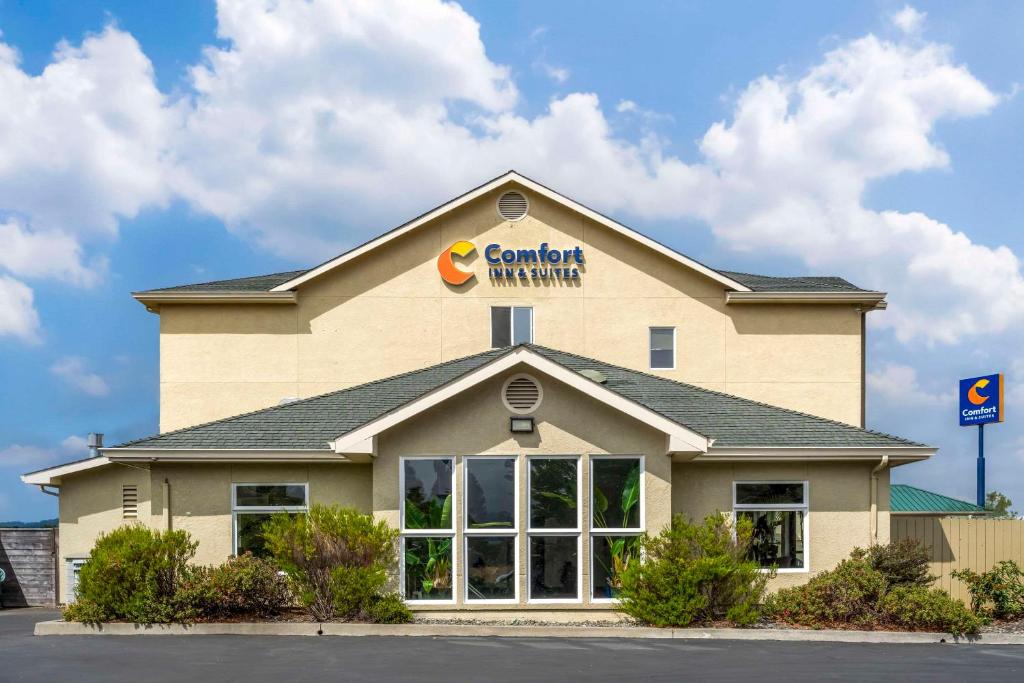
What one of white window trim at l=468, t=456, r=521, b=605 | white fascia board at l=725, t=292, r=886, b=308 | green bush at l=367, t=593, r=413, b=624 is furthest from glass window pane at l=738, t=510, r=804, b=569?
white fascia board at l=725, t=292, r=886, b=308

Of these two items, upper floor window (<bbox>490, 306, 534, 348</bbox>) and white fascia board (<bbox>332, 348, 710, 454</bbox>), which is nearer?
white fascia board (<bbox>332, 348, 710, 454</bbox>)

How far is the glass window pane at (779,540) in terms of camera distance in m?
19.6

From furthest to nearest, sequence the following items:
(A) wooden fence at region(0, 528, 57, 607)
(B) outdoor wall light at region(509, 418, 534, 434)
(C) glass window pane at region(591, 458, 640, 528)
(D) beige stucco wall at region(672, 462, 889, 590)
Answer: (A) wooden fence at region(0, 528, 57, 607) → (D) beige stucco wall at region(672, 462, 889, 590) → (C) glass window pane at region(591, 458, 640, 528) → (B) outdoor wall light at region(509, 418, 534, 434)

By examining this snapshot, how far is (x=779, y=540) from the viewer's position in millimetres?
19688

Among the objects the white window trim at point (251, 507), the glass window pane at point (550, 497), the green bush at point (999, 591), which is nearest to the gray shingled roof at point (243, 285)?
the white window trim at point (251, 507)

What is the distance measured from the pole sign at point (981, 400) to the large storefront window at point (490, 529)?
77.1 feet

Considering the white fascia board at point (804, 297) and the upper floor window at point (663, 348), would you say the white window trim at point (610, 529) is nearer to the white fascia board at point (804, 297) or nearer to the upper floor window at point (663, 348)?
the upper floor window at point (663, 348)

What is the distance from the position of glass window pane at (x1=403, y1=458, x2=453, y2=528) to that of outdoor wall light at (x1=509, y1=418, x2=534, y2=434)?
1284 millimetres

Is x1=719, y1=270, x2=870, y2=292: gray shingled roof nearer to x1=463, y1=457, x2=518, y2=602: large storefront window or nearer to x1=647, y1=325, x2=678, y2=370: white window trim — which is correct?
x1=647, y1=325, x2=678, y2=370: white window trim

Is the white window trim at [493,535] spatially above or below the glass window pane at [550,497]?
below

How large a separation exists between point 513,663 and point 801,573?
781 centimetres

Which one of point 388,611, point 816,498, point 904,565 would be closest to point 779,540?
point 816,498

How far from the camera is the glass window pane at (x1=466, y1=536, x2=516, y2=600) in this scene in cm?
1808

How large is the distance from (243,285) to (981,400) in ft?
83.5
